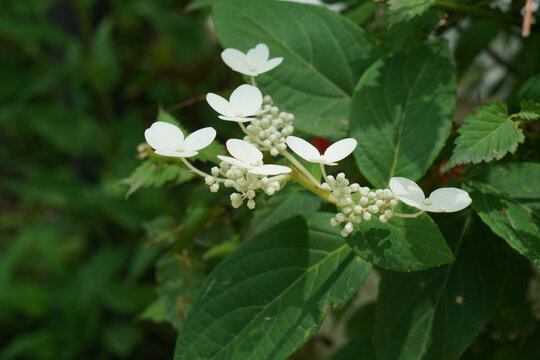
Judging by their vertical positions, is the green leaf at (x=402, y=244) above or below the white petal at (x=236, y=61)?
below

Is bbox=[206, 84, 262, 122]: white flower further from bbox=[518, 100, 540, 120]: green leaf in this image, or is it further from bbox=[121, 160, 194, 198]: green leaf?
bbox=[518, 100, 540, 120]: green leaf

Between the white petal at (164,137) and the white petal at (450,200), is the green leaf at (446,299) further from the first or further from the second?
the white petal at (164,137)

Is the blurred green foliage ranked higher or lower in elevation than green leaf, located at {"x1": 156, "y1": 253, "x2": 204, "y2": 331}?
lower

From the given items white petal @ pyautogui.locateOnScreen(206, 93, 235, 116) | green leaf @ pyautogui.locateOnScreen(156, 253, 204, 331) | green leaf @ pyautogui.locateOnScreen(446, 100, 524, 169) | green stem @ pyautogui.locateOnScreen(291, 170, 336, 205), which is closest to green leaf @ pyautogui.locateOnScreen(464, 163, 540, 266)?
green leaf @ pyautogui.locateOnScreen(446, 100, 524, 169)

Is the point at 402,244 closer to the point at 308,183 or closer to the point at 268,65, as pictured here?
the point at 308,183

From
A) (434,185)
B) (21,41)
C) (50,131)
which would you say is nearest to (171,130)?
(434,185)

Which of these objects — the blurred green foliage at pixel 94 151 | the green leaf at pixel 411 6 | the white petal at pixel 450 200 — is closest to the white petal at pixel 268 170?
the white petal at pixel 450 200
